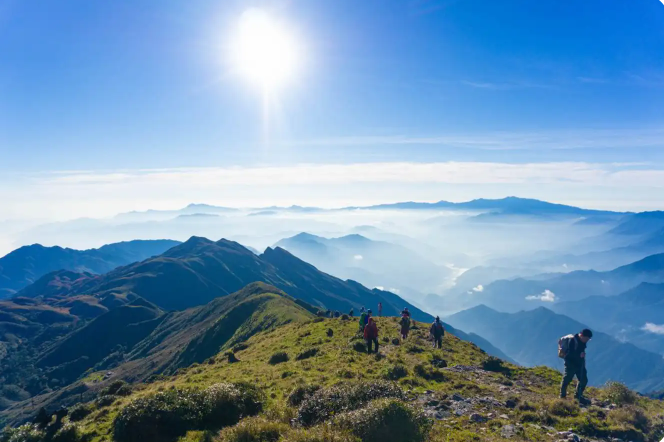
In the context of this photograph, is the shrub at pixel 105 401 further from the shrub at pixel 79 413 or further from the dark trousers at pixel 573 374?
the dark trousers at pixel 573 374

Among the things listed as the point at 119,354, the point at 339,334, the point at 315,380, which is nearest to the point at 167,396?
the point at 315,380

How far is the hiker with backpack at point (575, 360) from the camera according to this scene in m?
15.5

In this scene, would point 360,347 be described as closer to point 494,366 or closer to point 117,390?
point 494,366

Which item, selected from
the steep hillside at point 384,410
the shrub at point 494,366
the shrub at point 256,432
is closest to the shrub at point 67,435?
the steep hillside at point 384,410

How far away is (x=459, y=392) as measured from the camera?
1655cm

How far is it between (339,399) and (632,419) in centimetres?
1064

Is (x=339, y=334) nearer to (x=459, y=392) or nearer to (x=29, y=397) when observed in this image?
(x=459, y=392)

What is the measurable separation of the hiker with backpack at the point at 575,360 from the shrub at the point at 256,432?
508 inches

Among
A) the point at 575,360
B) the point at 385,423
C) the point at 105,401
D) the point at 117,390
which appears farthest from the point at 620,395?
the point at 117,390

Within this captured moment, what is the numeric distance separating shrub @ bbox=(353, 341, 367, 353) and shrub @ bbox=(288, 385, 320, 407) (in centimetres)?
1118

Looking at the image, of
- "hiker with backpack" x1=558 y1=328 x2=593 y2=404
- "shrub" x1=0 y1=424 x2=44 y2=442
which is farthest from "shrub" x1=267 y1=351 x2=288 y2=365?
"hiker with backpack" x1=558 y1=328 x2=593 y2=404

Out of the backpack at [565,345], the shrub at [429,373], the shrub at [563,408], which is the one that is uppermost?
the backpack at [565,345]

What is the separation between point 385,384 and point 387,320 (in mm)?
27211

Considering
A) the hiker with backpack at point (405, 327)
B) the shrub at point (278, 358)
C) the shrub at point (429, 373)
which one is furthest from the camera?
the hiker with backpack at point (405, 327)
